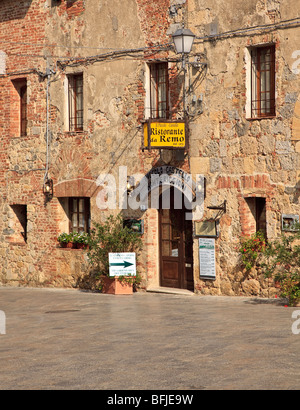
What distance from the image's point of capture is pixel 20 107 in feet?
61.2

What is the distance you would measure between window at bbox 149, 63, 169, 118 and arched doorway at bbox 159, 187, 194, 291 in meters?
1.66

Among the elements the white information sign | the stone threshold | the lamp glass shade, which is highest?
the lamp glass shade

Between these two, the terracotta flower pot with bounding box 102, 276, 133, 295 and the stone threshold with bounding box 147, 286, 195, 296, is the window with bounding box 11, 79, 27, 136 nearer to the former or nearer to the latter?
the terracotta flower pot with bounding box 102, 276, 133, 295

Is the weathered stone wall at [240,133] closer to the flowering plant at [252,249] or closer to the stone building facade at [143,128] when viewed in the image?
the stone building facade at [143,128]

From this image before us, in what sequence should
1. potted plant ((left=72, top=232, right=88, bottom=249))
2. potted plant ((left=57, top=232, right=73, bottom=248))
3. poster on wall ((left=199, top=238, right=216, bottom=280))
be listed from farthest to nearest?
1. potted plant ((left=57, top=232, right=73, bottom=248))
2. potted plant ((left=72, top=232, right=88, bottom=249))
3. poster on wall ((left=199, top=238, right=216, bottom=280))

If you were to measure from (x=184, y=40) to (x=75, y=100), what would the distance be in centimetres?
424

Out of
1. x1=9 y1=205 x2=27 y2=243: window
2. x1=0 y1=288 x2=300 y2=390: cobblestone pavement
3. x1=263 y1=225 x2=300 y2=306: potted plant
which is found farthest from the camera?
x1=9 y1=205 x2=27 y2=243: window

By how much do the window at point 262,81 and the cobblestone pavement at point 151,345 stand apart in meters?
3.57

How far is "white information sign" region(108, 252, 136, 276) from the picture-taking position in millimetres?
15195

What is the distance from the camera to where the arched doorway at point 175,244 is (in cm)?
1526

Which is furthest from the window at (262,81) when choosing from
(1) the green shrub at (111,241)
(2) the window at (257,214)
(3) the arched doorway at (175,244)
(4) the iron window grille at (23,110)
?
(4) the iron window grille at (23,110)

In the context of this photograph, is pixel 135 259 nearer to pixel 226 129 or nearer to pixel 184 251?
pixel 184 251

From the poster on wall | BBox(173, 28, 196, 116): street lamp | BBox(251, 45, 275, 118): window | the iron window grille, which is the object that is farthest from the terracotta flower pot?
the iron window grille

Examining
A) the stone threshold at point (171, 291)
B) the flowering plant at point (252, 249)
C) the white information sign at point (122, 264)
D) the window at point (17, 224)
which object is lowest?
the stone threshold at point (171, 291)
